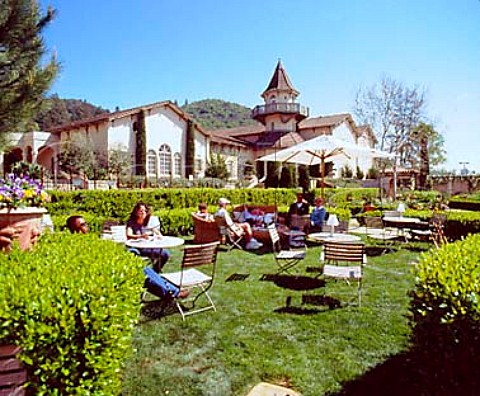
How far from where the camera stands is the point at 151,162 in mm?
29672

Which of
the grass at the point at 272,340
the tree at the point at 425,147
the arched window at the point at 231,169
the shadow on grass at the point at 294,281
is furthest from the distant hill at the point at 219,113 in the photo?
the grass at the point at 272,340

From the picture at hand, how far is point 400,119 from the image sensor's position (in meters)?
33.6

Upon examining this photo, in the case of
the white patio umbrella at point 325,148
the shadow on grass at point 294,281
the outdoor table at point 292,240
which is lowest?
the shadow on grass at point 294,281

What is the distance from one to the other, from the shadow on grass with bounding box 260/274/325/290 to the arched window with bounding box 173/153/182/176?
25.4 meters

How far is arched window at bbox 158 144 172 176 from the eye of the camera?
99.1ft

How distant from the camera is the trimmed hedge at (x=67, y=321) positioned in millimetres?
2027

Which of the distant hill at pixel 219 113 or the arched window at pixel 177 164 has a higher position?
the distant hill at pixel 219 113

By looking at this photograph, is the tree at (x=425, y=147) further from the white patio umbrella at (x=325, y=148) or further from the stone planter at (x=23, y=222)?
the stone planter at (x=23, y=222)

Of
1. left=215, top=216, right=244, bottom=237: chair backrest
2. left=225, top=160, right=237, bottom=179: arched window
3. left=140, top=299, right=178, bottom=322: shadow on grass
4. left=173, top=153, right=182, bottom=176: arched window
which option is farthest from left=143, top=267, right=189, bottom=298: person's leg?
left=225, top=160, right=237, bottom=179: arched window

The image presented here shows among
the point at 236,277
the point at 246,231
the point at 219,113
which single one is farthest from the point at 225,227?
the point at 219,113

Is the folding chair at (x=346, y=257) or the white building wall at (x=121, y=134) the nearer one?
the folding chair at (x=346, y=257)

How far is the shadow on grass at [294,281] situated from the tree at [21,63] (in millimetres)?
4429

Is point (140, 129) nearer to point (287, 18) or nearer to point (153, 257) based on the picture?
point (287, 18)

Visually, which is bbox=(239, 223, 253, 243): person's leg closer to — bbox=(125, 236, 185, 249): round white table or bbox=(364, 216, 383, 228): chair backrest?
bbox=(364, 216, 383, 228): chair backrest
